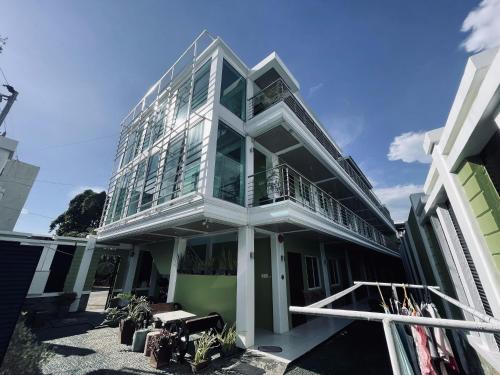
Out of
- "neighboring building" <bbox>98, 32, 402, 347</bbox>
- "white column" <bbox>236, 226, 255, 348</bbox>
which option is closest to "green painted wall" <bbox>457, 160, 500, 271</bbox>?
"neighboring building" <bbox>98, 32, 402, 347</bbox>

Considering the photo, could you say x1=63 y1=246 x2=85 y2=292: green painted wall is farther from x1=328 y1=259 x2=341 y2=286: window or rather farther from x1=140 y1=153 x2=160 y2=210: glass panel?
x1=328 y1=259 x2=341 y2=286: window

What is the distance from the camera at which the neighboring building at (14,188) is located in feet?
39.2

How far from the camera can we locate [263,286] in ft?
24.4

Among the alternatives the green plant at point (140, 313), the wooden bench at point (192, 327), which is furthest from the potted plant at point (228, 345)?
the green plant at point (140, 313)

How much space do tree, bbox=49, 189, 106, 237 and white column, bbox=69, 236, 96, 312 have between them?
59.8 feet

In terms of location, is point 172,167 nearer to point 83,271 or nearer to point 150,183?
point 150,183

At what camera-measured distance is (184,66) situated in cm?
891

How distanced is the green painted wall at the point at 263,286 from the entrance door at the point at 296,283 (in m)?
1.07

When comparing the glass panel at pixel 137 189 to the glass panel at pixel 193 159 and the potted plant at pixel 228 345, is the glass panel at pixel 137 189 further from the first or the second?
the potted plant at pixel 228 345

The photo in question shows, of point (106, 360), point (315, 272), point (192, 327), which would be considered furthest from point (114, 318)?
point (315, 272)

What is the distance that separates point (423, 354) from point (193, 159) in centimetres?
639

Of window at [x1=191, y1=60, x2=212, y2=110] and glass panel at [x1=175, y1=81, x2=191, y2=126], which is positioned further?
glass panel at [x1=175, y1=81, x2=191, y2=126]

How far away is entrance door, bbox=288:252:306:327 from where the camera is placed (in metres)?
7.91

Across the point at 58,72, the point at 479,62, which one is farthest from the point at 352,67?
the point at 58,72
